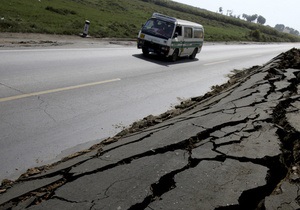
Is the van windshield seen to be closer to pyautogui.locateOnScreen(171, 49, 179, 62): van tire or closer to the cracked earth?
pyautogui.locateOnScreen(171, 49, 179, 62): van tire

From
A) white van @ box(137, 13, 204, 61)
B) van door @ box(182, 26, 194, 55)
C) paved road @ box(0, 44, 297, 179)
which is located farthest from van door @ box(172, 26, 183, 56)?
paved road @ box(0, 44, 297, 179)

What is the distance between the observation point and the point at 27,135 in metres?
4.82

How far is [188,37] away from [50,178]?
13445 millimetres

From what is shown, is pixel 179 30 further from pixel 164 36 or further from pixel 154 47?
pixel 154 47

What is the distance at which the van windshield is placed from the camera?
1427cm

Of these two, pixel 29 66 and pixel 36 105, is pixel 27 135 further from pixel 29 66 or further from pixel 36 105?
pixel 29 66

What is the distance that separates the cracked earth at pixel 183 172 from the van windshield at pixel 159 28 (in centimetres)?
966

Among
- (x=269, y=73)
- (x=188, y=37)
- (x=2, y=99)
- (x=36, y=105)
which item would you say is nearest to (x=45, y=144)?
(x=36, y=105)

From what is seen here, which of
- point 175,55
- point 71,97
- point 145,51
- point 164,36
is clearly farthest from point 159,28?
point 71,97

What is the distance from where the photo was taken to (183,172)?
337cm

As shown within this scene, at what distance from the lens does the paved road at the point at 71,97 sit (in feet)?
15.3

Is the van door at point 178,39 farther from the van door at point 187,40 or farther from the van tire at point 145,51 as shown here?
the van tire at point 145,51

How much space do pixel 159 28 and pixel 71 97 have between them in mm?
8694

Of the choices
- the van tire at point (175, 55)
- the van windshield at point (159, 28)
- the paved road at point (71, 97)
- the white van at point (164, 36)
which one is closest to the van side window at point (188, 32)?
the white van at point (164, 36)
